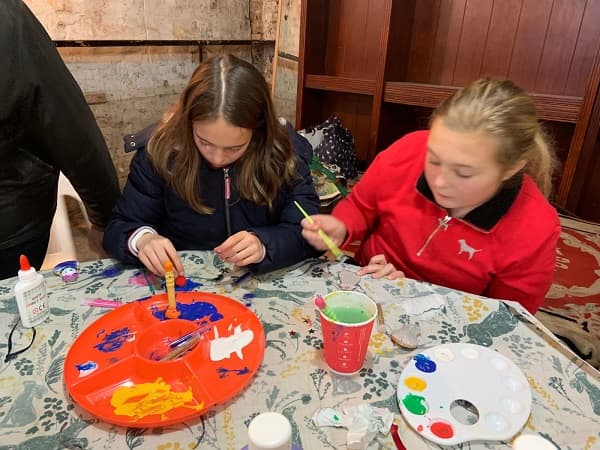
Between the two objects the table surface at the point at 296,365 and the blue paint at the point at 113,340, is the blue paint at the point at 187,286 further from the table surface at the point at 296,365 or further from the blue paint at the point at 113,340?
the blue paint at the point at 113,340

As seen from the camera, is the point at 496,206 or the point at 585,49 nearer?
the point at 496,206

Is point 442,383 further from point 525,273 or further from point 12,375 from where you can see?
point 12,375

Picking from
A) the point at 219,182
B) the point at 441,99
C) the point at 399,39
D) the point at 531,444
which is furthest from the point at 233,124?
the point at 399,39

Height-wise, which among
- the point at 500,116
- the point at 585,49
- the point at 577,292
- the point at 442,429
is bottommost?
the point at 577,292

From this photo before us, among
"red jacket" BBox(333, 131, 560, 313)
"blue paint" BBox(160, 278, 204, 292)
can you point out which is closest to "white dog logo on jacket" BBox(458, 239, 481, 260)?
"red jacket" BBox(333, 131, 560, 313)

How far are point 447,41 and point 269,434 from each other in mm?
2547

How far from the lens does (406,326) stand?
2.96 feet

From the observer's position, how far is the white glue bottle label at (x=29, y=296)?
0.85m

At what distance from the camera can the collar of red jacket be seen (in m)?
1.10

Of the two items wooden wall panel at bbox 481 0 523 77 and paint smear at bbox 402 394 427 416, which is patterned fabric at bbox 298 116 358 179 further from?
paint smear at bbox 402 394 427 416

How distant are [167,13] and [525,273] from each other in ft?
8.75

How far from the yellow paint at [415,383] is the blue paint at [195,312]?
0.39 m

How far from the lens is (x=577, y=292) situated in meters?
1.85

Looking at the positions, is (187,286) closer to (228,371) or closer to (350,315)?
(228,371)
